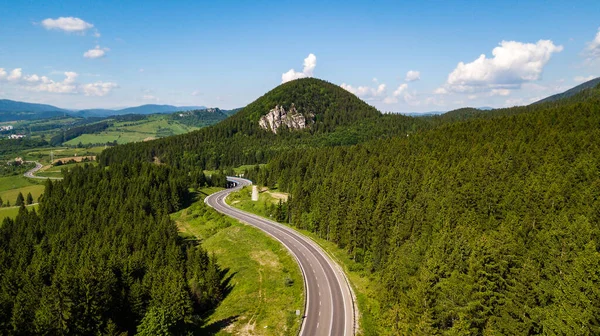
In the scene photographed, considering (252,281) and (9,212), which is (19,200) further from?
(252,281)

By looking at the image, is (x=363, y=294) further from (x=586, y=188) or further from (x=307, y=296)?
(x=586, y=188)

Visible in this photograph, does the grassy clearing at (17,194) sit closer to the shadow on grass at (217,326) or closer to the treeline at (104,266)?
the treeline at (104,266)

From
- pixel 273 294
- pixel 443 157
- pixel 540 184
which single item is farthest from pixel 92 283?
pixel 443 157

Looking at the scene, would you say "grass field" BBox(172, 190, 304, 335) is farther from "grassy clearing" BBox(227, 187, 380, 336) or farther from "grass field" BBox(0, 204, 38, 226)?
"grass field" BBox(0, 204, 38, 226)

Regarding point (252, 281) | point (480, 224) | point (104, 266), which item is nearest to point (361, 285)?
point (252, 281)

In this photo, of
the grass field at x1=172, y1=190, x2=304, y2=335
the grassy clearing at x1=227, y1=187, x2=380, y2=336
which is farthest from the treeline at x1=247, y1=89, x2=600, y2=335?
the grass field at x1=172, y1=190, x2=304, y2=335
